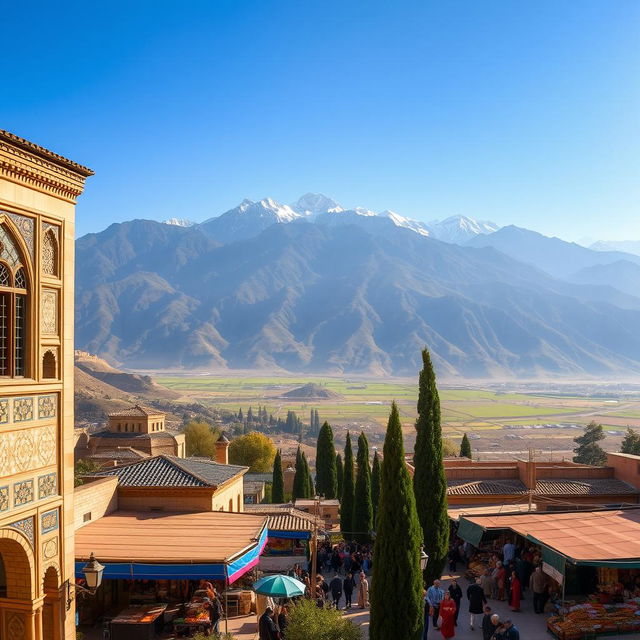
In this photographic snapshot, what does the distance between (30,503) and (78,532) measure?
8565mm

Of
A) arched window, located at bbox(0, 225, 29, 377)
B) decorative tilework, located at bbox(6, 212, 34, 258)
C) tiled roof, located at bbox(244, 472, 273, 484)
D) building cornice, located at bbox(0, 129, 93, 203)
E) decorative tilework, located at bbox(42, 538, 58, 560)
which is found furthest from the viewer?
tiled roof, located at bbox(244, 472, 273, 484)

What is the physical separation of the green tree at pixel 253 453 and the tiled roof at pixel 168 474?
139ft

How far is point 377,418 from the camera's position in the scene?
531ft

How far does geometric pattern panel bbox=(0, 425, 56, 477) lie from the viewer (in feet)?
41.3

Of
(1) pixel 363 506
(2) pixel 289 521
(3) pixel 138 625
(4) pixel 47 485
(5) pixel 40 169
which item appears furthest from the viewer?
(1) pixel 363 506

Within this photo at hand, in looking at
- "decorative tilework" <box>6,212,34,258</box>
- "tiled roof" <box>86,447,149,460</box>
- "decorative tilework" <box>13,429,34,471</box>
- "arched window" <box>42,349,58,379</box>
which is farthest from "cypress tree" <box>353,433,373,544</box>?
"decorative tilework" <box>6,212,34,258</box>

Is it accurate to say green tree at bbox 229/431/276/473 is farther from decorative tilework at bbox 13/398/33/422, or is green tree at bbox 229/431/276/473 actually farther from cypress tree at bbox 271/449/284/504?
decorative tilework at bbox 13/398/33/422

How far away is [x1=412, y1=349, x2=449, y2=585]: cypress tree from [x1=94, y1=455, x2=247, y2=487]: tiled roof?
710 cm

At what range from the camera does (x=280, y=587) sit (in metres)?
17.8

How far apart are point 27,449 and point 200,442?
64.1m

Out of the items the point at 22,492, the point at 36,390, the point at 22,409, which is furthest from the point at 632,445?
the point at 22,409

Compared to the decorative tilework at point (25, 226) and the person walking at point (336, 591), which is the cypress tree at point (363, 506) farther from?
the decorative tilework at point (25, 226)

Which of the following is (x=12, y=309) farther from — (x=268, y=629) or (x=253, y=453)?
(x=253, y=453)

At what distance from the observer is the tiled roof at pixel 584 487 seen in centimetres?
2925
